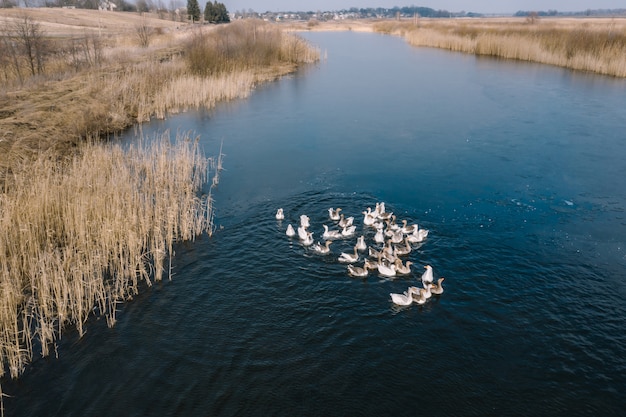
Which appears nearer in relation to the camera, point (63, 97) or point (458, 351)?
point (458, 351)

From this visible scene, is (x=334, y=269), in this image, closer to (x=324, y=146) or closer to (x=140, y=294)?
(x=140, y=294)

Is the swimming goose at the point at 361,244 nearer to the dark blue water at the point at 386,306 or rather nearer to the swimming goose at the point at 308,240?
the dark blue water at the point at 386,306

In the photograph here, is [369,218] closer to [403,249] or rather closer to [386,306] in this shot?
[403,249]

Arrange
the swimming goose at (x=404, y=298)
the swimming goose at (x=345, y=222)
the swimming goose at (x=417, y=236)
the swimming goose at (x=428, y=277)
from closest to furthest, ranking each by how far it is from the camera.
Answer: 1. the swimming goose at (x=404, y=298)
2. the swimming goose at (x=428, y=277)
3. the swimming goose at (x=417, y=236)
4. the swimming goose at (x=345, y=222)

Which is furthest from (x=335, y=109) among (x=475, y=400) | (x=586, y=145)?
(x=475, y=400)

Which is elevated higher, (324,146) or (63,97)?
(63,97)

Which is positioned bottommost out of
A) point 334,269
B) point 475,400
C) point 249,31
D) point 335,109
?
point 475,400

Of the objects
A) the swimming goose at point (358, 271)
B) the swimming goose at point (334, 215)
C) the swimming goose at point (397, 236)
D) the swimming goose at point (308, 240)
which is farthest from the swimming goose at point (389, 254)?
the swimming goose at point (334, 215)

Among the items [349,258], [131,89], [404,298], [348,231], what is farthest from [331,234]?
[131,89]

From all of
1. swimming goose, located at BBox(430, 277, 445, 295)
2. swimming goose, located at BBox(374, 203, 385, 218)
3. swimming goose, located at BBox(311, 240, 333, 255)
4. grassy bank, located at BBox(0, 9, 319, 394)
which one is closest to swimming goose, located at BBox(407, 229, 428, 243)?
swimming goose, located at BBox(374, 203, 385, 218)
